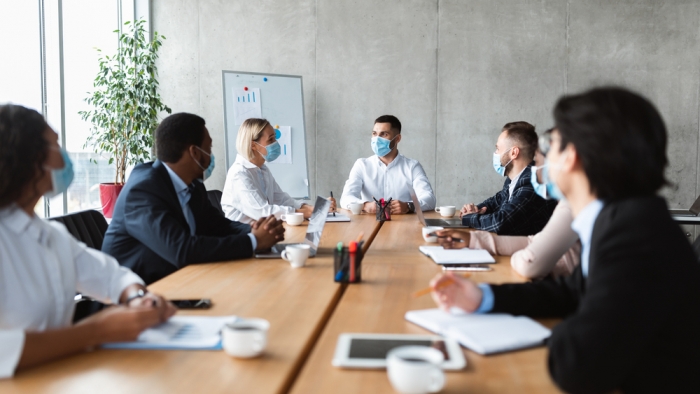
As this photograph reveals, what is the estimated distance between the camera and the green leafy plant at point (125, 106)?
557cm

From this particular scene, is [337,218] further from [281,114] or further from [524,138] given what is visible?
[281,114]

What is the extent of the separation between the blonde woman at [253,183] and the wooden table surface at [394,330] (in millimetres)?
1526

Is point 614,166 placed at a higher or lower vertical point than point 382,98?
lower

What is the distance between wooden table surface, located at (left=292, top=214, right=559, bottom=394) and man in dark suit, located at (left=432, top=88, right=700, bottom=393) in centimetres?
13

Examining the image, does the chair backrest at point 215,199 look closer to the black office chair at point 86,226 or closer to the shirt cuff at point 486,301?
the black office chair at point 86,226

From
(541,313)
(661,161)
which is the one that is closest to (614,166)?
(661,161)

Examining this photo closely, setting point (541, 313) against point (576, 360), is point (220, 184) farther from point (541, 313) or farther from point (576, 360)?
point (576, 360)

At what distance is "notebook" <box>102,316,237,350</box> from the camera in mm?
1380

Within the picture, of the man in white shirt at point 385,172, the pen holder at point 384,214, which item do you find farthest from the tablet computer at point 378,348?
the man in white shirt at point 385,172

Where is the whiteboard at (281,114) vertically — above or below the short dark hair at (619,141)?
above

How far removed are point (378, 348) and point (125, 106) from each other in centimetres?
498

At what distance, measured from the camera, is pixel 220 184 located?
257 inches

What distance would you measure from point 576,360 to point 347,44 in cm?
557

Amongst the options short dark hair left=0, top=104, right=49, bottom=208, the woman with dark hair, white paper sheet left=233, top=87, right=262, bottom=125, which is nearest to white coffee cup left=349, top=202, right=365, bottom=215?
white paper sheet left=233, top=87, right=262, bottom=125
